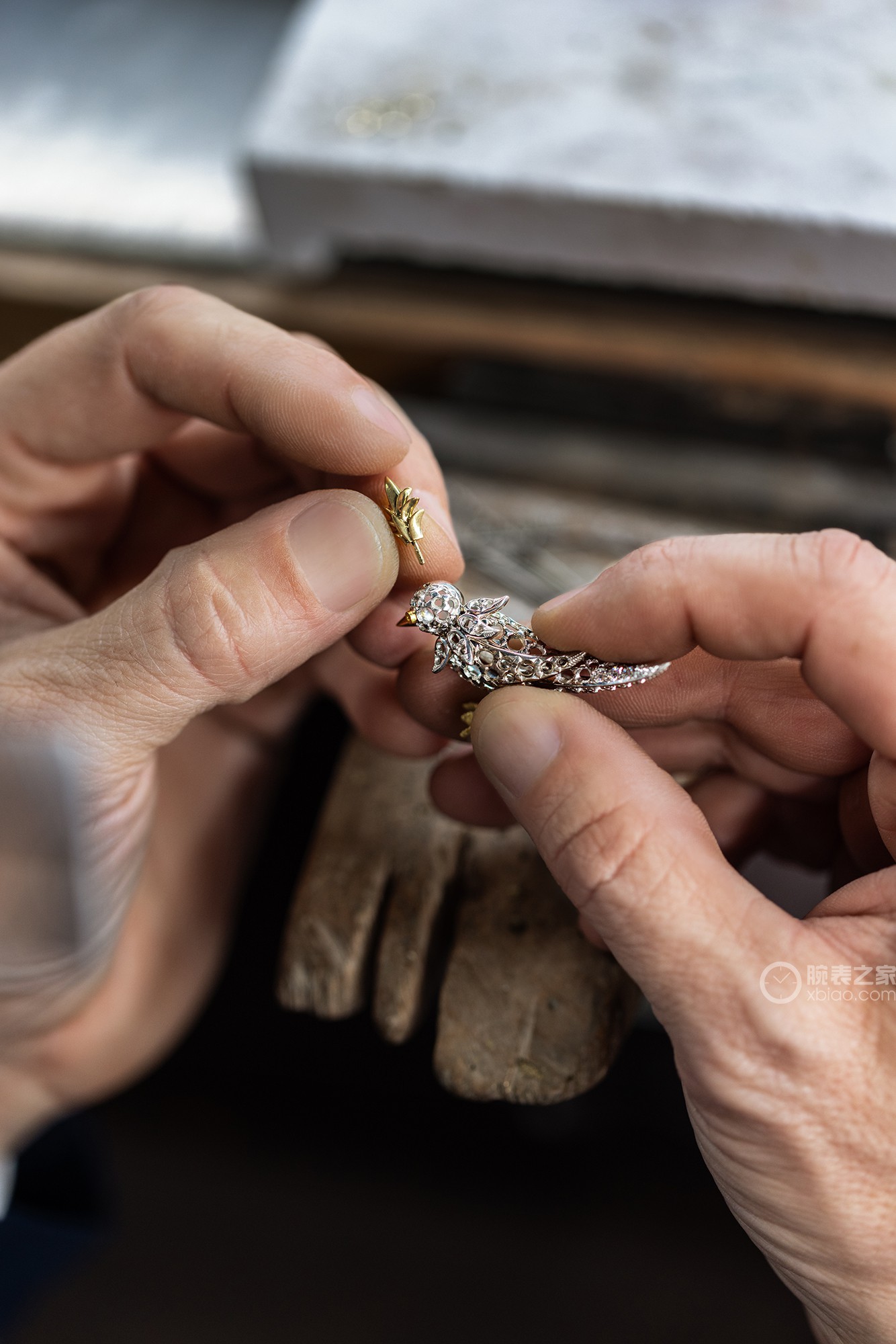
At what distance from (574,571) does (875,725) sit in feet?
2.20

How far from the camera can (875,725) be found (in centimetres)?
81

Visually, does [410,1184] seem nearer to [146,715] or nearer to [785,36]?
[146,715]

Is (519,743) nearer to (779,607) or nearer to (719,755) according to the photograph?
(779,607)

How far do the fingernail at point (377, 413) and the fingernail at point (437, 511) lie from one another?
77mm

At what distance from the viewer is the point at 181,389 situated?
105cm

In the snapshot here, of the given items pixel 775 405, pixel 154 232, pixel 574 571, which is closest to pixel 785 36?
pixel 775 405

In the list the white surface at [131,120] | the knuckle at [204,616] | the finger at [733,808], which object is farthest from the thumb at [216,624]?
the white surface at [131,120]

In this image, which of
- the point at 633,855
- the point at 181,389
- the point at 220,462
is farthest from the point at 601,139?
the point at 633,855

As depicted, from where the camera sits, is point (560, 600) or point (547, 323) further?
point (547, 323)

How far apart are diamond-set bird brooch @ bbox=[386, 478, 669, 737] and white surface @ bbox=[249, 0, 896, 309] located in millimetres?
950

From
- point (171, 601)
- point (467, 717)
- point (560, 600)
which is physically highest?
point (171, 601)

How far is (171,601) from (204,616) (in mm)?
33

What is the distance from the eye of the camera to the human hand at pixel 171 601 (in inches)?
35.0

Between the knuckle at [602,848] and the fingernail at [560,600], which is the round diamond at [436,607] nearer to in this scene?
the fingernail at [560,600]
